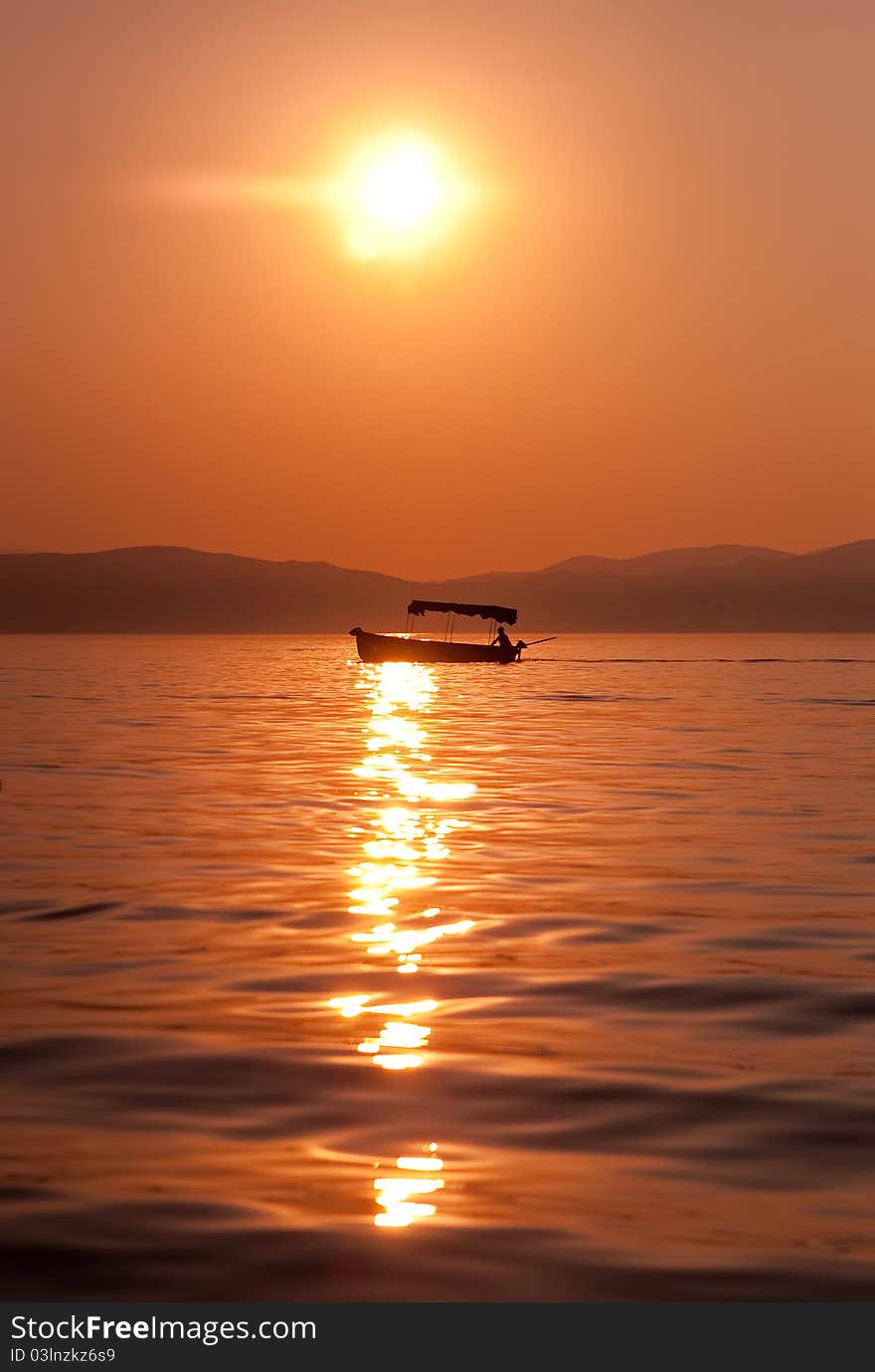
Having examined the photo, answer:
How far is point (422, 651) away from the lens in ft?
379

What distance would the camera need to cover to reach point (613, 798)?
28484mm

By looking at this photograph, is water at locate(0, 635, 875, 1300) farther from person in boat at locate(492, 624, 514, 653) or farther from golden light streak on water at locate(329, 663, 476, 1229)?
person in boat at locate(492, 624, 514, 653)

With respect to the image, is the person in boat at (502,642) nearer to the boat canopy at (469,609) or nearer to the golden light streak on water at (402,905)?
the boat canopy at (469,609)

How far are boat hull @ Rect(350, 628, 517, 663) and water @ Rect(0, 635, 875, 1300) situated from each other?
86553 mm

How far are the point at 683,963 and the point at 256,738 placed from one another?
104ft

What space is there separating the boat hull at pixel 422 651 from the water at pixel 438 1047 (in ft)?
284

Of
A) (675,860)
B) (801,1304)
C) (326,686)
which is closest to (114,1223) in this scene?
(801,1304)

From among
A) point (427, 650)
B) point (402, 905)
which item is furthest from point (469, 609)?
point (402, 905)

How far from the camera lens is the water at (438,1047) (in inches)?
306

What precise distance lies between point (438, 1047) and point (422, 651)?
104 metres

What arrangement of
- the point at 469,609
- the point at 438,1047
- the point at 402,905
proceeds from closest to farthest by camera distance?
the point at 438,1047, the point at 402,905, the point at 469,609

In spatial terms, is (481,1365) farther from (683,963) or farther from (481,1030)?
(683,963)

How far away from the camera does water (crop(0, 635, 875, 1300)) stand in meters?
7.77

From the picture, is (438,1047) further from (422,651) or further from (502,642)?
(502,642)
